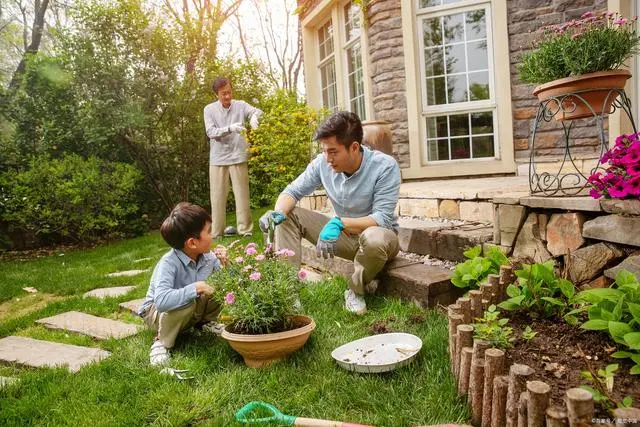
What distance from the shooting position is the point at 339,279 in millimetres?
3152

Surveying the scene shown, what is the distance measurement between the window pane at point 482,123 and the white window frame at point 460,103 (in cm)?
5

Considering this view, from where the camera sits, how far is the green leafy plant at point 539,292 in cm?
174

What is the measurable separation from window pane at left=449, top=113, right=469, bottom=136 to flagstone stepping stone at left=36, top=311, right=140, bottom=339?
3.89 metres

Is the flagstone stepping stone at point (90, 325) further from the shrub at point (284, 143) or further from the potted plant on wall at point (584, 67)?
the shrub at point (284, 143)

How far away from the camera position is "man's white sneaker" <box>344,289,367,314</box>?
2.58 metres

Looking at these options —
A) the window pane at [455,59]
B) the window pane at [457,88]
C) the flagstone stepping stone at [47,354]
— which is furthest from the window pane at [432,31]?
the flagstone stepping stone at [47,354]

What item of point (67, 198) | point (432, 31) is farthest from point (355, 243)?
point (67, 198)

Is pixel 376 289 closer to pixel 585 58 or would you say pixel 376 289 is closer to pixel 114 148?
pixel 585 58

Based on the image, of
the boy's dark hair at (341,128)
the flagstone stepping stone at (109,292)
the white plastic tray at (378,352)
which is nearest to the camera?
the white plastic tray at (378,352)

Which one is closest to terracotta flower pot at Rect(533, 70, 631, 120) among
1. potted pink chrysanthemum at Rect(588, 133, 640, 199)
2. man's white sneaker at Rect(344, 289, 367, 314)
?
potted pink chrysanthemum at Rect(588, 133, 640, 199)

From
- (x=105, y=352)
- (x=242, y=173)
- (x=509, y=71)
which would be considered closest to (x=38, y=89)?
(x=242, y=173)

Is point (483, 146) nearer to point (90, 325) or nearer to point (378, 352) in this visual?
point (378, 352)

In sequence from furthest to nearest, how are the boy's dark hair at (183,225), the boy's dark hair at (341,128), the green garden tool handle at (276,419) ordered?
the boy's dark hair at (341,128) < the boy's dark hair at (183,225) < the green garden tool handle at (276,419)

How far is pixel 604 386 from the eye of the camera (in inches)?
49.7
